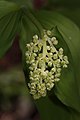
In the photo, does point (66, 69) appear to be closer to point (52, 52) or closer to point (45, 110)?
point (52, 52)

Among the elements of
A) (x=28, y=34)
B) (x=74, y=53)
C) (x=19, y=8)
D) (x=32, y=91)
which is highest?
(x=19, y=8)

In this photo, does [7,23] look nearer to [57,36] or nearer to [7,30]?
[7,30]

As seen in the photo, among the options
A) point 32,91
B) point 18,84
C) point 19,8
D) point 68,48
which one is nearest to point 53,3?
point 18,84

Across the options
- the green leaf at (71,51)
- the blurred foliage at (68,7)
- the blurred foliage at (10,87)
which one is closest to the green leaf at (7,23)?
the green leaf at (71,51)

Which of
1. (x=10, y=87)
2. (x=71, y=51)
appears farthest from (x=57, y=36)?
(x=10, y=87)

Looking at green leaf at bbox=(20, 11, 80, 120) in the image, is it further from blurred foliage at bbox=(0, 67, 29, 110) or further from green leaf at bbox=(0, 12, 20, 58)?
blurred foliage at bbox=(0, 67, 29, 110)

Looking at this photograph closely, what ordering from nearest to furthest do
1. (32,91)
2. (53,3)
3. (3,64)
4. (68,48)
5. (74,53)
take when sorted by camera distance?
(32,91), (68,48), (74,53), (53,3), (3,64)

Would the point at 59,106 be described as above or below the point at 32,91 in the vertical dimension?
below
